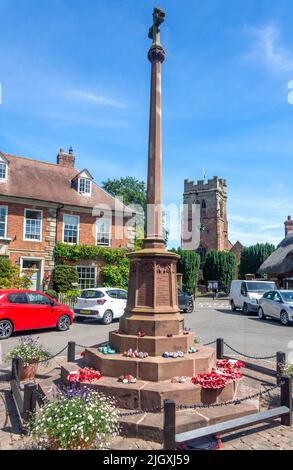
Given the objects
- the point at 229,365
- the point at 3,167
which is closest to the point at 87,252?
the point at 3,167

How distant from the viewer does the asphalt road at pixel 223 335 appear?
1061 cm

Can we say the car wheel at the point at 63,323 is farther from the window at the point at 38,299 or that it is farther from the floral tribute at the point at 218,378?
the floral tribute at the point at 218,378

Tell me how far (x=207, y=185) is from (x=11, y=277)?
151ft

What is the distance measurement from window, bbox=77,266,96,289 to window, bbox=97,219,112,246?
79.1 inches

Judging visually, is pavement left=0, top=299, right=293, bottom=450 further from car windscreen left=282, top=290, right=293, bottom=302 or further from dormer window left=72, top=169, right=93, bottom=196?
dormer window left=72, top=169, right=93, bottom=196

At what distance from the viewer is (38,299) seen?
42.2 feet

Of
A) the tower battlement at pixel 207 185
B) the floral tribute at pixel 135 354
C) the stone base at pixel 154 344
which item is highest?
the tower battlement at pixel 207 185

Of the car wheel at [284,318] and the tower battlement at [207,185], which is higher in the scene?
the tower battlement at [207,185]

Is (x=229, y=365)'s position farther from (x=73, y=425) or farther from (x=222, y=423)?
(x=73, y=425)

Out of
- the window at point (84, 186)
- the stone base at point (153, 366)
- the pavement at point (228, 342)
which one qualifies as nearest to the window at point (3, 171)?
the window at point (84, 186)

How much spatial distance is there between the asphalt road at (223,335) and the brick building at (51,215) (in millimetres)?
7010

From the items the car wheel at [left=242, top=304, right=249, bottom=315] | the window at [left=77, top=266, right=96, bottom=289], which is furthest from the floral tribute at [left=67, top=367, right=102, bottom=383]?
the window at [left=77, top=266, right=96, bottom=289]

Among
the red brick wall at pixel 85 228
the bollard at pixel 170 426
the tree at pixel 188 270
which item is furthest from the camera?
the tree at pixel 188 270
